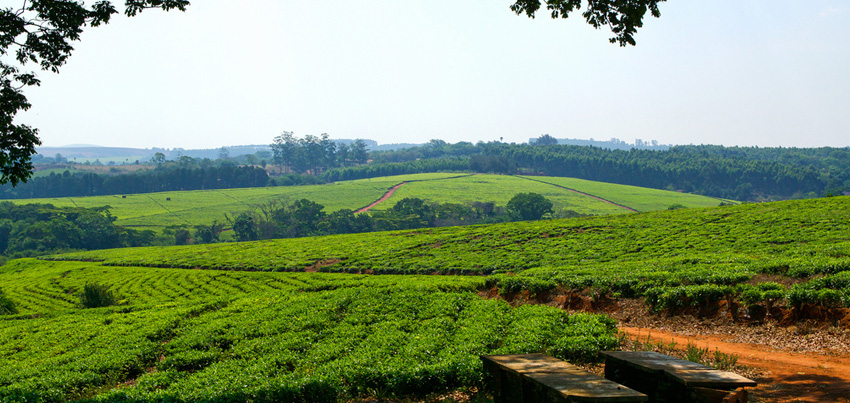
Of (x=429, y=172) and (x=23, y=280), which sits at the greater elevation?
(x=429, y=172)

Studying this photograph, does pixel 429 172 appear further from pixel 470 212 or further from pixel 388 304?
pixel 388 304

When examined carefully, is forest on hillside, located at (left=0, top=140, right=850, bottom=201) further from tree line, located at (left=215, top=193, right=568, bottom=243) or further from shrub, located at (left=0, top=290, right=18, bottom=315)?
shrub, located at (left=0, top=290, right=18, bottom=315)

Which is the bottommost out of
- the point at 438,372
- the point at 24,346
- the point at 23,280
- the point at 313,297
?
the point at 23,280

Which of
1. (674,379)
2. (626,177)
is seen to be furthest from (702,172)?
(674,379)

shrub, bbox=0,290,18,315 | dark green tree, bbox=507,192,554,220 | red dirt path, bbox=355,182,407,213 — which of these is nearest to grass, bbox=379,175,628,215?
red dirt path, bbox=355,182,407,213

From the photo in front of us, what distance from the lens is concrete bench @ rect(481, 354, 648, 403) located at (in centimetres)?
654

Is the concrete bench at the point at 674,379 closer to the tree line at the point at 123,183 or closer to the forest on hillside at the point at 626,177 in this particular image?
the forest on hillside at the point at 626,177

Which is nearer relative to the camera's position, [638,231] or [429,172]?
[638,231]

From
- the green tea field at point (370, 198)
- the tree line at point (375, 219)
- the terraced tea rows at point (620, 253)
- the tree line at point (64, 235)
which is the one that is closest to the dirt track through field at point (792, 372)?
the terraced tea rows at point (620, 253)

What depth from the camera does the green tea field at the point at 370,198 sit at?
12344cm

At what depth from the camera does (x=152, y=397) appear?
10781 millimetres

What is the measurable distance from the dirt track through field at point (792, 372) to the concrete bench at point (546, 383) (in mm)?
3707

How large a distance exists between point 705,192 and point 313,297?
163m

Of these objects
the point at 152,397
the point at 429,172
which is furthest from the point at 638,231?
the point at 429,172
